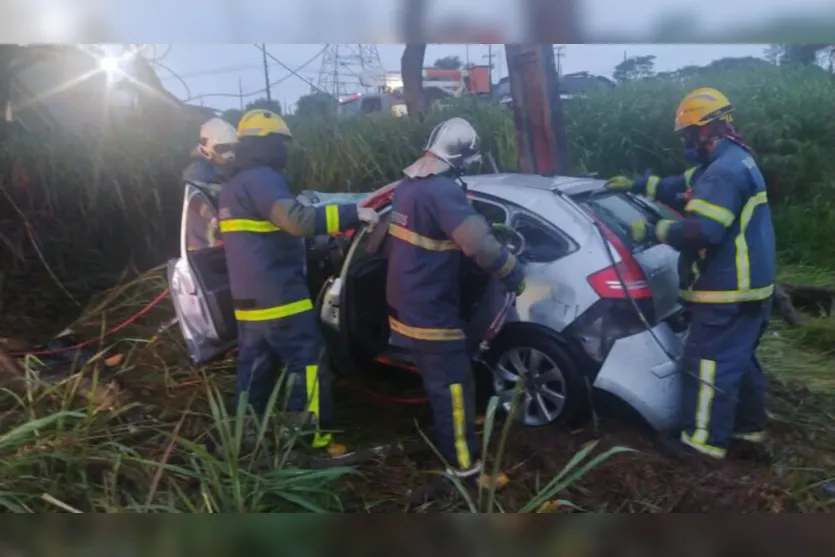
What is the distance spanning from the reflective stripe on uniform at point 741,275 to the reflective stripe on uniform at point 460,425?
31.4 inches

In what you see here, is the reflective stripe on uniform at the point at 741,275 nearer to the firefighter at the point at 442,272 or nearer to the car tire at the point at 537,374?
the car tire at the point at 537,374

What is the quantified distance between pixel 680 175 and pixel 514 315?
2.31ft

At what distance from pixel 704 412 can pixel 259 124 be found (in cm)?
174

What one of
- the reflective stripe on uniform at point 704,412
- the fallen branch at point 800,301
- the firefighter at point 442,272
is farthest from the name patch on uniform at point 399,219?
the fallen branch at point 800,301

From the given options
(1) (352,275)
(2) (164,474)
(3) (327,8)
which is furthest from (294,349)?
(3) (327,8)

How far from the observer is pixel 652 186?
2.41m

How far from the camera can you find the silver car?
7.76 ft

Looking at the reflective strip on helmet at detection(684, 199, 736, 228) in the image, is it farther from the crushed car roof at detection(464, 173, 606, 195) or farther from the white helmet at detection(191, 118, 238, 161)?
the white helmet at detection(191, 118, 238, 161)

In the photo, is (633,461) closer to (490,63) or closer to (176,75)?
(490,63)

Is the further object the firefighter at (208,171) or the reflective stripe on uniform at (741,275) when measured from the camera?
the firefighter at (208,171)

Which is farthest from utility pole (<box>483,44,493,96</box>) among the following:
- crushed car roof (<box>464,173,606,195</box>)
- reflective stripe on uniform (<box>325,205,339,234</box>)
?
reflective stripe on uniform (<box>325,205,339,234</box>)

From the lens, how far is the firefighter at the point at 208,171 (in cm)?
249

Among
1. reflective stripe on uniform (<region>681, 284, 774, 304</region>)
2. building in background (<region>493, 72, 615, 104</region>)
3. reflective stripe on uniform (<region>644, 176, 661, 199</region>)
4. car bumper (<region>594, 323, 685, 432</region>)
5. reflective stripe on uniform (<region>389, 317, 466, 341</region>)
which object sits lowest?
car bumper (<region>594, 323, 685, 432</region>)

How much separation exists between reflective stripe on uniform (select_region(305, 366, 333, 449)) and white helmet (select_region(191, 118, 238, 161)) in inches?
30.5
